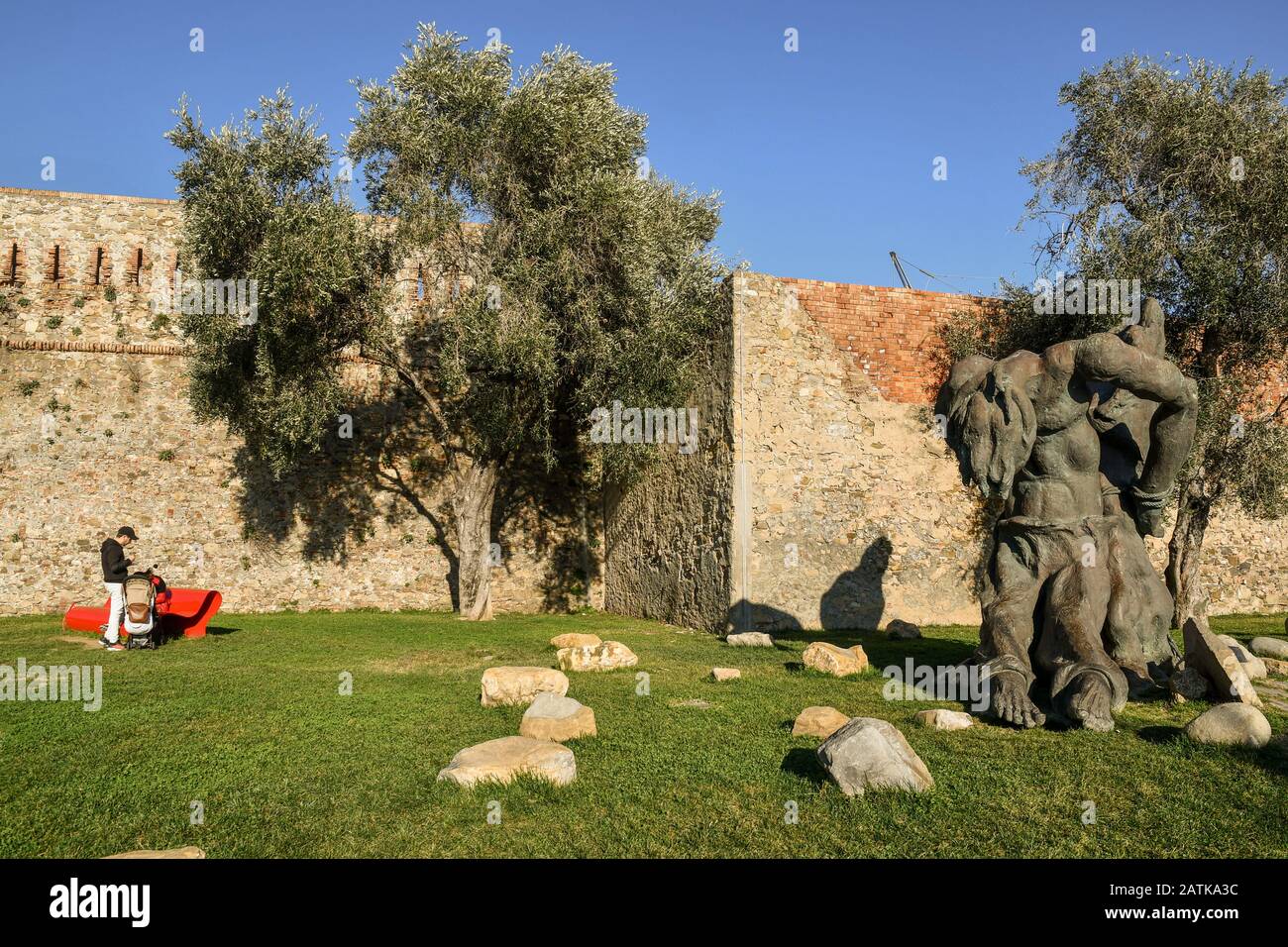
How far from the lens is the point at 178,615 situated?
12211 millimetres

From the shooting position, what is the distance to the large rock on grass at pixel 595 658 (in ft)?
29.3

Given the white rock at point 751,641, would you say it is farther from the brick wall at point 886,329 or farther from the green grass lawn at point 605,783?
the brick wall at point 886,329

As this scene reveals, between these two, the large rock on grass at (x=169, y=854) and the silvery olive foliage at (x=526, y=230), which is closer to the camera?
the large rock on grass at (x=169, y=854)

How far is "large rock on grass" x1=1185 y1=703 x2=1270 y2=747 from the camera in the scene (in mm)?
5102

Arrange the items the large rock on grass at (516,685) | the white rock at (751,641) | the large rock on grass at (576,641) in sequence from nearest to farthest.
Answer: the large rock on grass at (516,685) → the large rock on grass at (576,641) → the white rock at (751,641)

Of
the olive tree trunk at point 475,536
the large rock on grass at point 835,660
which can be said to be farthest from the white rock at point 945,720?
the olive tree trunk at point 475,536

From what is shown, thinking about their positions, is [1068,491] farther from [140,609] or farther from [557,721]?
[140,609]

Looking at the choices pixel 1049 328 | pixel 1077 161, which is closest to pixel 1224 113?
pixel 1077 161

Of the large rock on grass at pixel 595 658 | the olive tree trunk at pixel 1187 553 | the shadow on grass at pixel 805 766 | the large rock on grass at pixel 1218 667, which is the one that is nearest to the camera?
the shadow on grass at pixel 805 766

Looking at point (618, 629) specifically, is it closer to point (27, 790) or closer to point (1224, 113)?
point (27, 790)

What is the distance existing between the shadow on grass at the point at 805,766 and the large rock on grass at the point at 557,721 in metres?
1.36

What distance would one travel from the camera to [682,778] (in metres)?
4.79
